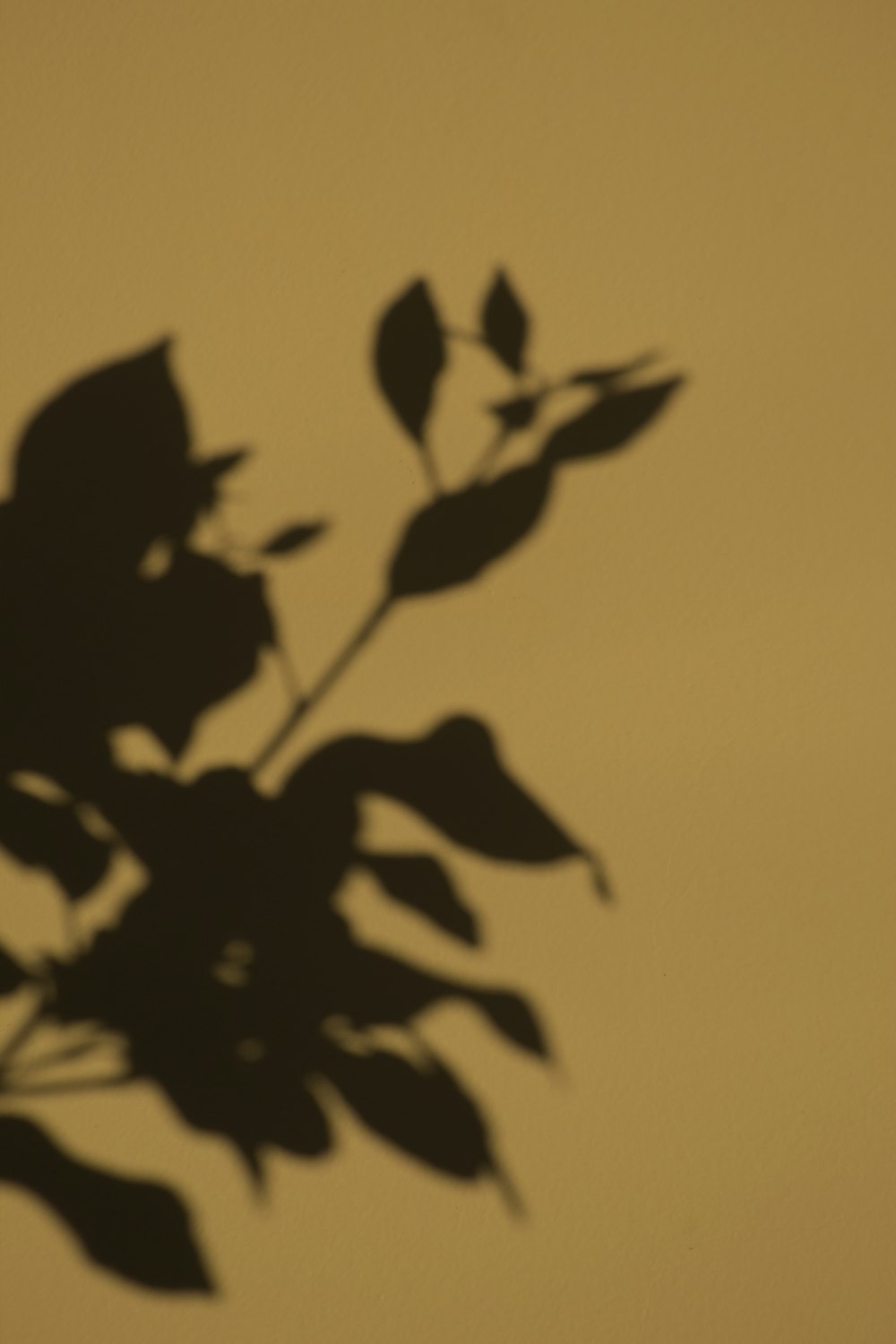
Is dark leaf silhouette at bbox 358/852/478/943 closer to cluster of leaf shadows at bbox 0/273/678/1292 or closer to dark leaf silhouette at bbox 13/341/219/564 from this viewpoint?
Result: cluster of leaf shadows at bbox 0/273/678/1292

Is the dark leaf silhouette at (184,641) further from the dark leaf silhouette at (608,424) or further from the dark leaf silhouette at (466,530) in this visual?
the dark leaf silhouette at (608,424)

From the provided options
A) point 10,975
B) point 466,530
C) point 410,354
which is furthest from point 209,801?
point 410,354

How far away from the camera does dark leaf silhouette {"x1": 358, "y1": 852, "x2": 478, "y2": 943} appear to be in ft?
4.21

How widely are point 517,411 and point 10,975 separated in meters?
0.75

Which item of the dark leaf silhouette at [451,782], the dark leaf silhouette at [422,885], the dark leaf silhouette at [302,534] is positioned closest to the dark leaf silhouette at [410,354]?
the dark leaf silhouette at [302,534]

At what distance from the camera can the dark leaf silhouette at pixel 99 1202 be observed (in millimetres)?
1270

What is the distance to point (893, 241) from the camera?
4.28ft

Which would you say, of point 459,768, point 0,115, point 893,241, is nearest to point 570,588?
point 459,768

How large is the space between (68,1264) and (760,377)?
1124mm

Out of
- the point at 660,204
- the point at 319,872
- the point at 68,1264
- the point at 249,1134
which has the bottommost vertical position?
the point at 68,1264

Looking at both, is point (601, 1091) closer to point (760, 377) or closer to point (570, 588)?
point (570, 588)

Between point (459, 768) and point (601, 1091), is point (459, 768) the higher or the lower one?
the higher one

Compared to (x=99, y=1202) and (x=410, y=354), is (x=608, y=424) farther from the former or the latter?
(x=99, y=1202)

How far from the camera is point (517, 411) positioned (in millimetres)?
1297
